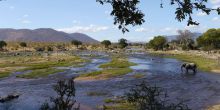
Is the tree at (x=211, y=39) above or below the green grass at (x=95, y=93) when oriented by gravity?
above

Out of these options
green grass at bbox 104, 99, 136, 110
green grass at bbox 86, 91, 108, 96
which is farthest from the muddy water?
green grass at bbox 104, 99, 136, 110

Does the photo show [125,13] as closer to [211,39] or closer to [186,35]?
[211,39]

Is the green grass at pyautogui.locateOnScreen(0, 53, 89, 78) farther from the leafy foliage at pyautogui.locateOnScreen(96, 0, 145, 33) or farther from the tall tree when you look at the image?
the tall tree

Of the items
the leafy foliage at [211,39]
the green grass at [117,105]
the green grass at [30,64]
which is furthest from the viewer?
the leafy foliage at [211,39]

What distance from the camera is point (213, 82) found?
5094cm

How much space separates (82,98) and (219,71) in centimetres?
3315

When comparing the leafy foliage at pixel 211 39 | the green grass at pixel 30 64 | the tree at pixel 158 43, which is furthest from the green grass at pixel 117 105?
the tree at pixel 158 43

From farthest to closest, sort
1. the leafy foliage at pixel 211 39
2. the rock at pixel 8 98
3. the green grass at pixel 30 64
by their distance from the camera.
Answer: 1. the leafy foliage at pixel 211 39
2. the green grass at pixel 30 64
3. the rock at pixel 8 98

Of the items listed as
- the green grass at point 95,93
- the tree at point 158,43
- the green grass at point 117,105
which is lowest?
the green grass at point 95,93

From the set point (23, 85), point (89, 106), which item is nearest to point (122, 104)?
point (89, 106)

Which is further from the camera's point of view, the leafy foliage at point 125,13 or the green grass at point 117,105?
the green grass at point 117,105

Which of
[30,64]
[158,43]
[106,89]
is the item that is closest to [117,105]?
[106,89]

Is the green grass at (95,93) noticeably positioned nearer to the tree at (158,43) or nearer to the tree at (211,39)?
the tree at (211,39)

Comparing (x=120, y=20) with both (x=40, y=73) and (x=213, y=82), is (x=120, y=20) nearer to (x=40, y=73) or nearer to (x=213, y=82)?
(x=213, y=82)
